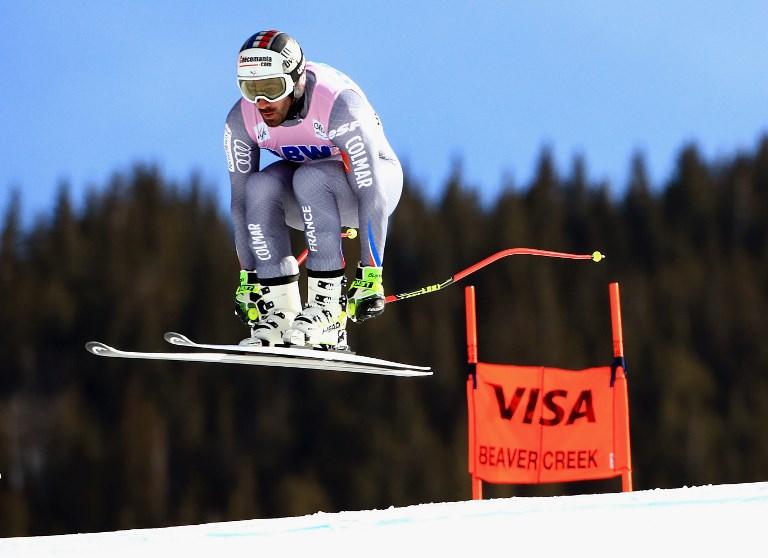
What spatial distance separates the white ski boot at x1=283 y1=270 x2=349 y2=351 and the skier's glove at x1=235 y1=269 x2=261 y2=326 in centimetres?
24

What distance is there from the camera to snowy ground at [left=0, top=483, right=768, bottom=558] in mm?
5332

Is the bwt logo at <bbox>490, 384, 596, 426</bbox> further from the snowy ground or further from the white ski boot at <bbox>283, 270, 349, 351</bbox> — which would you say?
the snowy ground

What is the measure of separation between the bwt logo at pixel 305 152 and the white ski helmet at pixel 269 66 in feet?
1.09

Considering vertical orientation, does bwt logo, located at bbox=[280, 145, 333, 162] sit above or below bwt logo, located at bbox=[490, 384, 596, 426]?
above

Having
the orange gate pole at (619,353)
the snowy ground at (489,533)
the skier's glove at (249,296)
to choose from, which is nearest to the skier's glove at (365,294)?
the skier's glove at (249,296)

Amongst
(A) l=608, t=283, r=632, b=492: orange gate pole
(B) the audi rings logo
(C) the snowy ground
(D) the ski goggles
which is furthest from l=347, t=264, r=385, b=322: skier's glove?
(A) l=608, t=283, r=632, b=492: orange gate pole

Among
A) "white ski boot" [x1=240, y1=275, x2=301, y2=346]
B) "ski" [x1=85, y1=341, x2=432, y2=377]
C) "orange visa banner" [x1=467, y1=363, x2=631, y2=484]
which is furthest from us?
"orange visa banner" [x1=467, y1=363, x2=631, y2=484]

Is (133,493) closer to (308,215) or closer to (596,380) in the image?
(596,380)

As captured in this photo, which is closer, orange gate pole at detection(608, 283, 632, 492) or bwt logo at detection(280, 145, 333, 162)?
bwt logo at detection(280, 145, 333, 162)

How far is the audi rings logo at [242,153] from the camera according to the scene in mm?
7051

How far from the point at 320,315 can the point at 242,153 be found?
2.86ft

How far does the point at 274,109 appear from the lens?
6766 millimetres

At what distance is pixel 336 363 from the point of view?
7129 millimetres

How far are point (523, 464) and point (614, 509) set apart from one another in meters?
5.04
